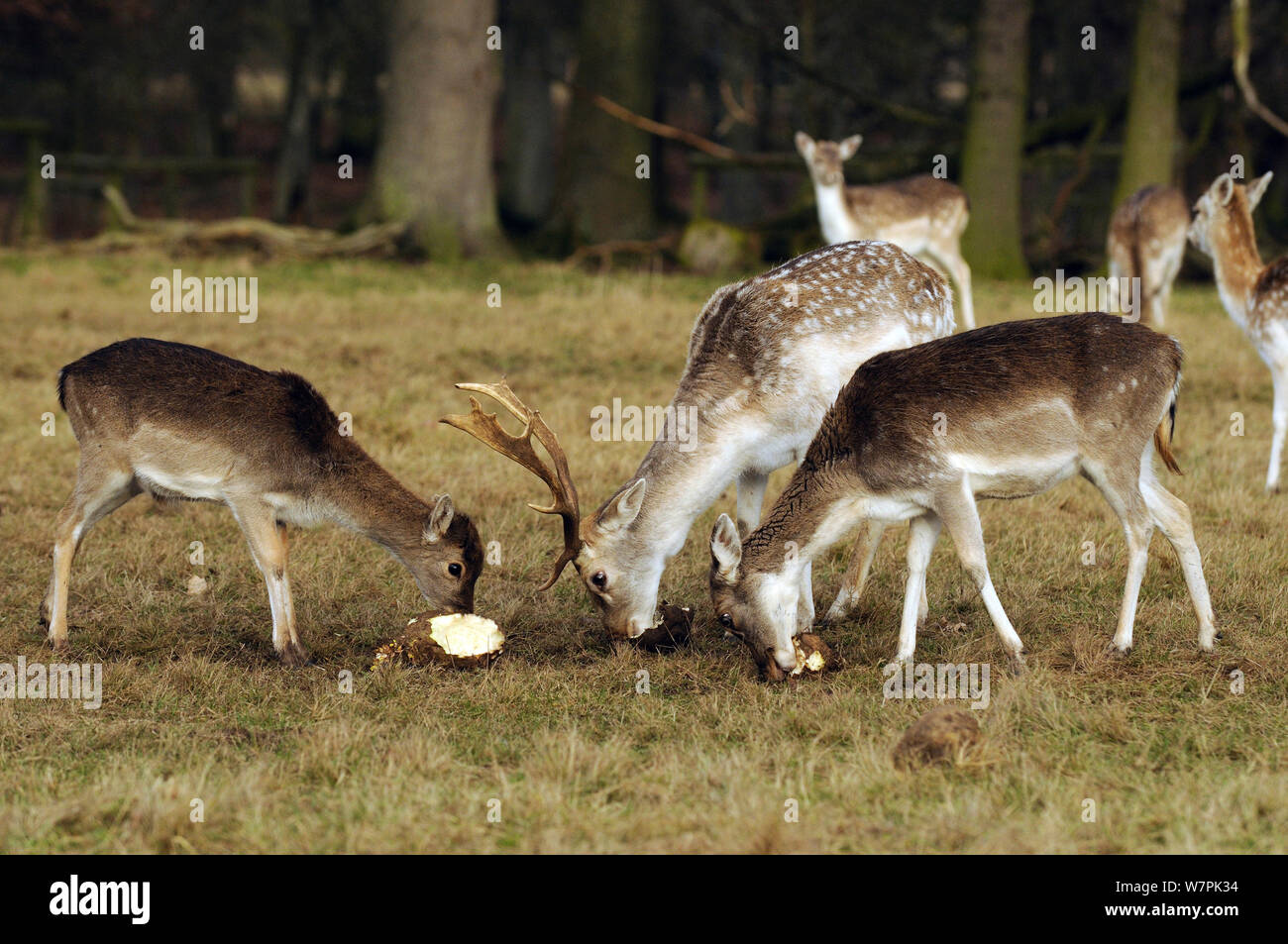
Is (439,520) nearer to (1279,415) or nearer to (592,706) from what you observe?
(592,706)

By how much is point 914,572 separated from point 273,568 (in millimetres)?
2556

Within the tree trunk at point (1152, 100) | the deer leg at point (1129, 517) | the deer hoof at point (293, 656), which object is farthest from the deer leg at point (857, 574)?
the tree trunk at point (1152, 100)

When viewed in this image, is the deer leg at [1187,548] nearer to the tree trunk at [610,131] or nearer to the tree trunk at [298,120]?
the tree trunk at [610,131]

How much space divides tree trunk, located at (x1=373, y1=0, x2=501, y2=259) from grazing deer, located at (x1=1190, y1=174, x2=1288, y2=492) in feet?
32.1

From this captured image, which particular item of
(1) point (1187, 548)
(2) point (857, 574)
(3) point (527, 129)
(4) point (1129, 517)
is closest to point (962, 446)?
(4) point (1129, 517)

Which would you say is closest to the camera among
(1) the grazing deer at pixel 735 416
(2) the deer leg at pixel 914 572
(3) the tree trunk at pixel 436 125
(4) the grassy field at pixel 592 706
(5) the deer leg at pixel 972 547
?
(4) the grassy field at pixel 592 706

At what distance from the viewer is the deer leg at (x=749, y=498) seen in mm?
6512

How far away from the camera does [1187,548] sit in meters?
5.85

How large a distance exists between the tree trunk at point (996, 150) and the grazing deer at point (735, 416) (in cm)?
1047

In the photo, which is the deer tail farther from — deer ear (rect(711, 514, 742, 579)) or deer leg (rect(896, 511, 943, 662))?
deer ear (rect(711, 514, 742, 579))

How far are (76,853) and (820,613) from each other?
137 inches

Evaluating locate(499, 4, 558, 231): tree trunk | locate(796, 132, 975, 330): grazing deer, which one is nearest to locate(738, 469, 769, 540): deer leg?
locate(796, 132, 975, 330): grazing deer
